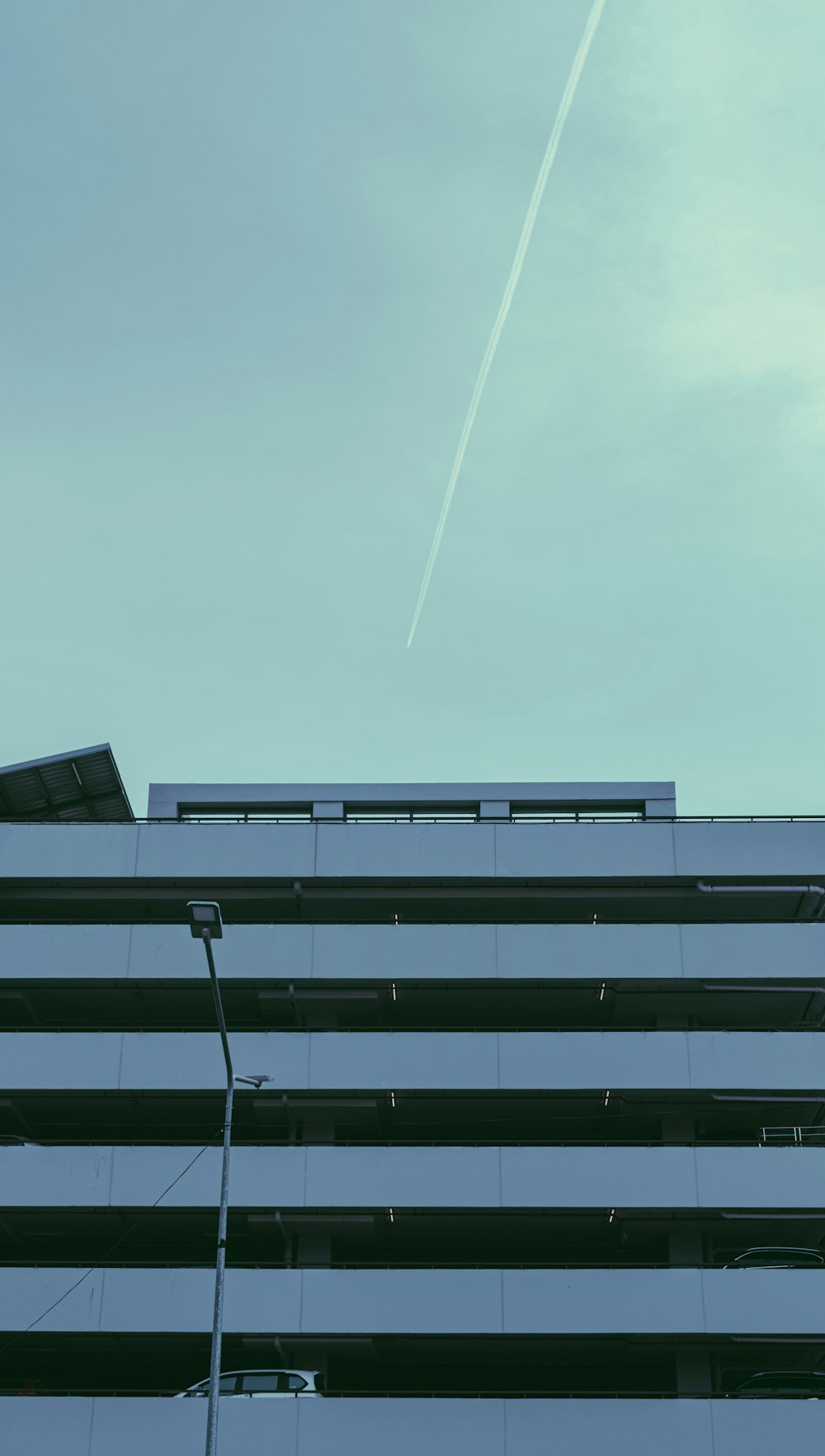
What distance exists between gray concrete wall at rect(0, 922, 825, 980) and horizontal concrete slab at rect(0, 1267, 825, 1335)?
7.14 m

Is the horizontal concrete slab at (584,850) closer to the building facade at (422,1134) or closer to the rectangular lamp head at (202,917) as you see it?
the building facade at (422,1134)

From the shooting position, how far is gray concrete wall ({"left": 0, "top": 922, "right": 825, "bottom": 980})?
40.0 metres

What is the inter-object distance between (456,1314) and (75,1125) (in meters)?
11.5

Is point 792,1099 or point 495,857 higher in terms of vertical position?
point 495,857

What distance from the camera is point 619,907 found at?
4281cm

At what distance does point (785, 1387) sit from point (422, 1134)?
10.9 metres

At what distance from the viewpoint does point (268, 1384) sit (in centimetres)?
3500

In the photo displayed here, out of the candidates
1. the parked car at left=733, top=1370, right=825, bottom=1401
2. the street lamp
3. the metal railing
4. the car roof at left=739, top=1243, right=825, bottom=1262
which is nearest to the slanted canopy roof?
the metal railing

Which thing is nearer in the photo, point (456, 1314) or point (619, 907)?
point (456, 1314)

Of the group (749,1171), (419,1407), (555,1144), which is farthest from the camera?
(555,1144)

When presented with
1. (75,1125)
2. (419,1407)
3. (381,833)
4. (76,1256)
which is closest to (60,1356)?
(76,1256)

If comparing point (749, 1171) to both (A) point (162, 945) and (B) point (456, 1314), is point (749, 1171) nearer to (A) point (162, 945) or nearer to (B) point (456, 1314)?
(B) point (456, 1314)

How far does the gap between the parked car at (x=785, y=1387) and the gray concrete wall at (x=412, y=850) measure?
12.0m

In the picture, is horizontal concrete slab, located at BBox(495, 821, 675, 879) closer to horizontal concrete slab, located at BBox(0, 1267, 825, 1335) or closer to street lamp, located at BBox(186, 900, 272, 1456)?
horizontal concrete slab, located at BBox(0, 1267, 825, 1335)
